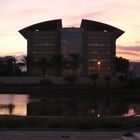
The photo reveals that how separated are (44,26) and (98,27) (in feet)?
65.7

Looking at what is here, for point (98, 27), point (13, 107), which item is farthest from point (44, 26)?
point (13, 107)

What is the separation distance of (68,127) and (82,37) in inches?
6480

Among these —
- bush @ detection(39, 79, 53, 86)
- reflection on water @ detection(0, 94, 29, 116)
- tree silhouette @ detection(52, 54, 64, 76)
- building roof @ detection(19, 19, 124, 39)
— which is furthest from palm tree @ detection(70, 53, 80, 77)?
reflection on water @ detection(0, 94, 29, 116)

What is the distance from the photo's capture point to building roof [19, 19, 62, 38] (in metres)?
Result: 183

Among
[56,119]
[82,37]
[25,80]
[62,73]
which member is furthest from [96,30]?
[56,119]

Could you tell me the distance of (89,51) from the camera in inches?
7234

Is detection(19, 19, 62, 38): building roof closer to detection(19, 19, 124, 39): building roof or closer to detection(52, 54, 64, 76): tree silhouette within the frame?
detection(19, 19, 124, 39): building roof

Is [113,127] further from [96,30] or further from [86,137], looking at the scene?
[96,30]

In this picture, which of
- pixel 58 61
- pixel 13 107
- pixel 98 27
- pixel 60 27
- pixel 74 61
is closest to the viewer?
pixel 13 107

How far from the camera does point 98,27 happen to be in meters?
187

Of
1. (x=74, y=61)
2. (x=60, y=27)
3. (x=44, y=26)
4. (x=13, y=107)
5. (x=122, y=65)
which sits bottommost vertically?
(x=13, y=107)

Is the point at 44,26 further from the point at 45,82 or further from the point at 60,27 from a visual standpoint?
the point at 45,82

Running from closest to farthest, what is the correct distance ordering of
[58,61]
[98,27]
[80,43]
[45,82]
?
[45,82] < [58,61] < [80,43] < [98,27]

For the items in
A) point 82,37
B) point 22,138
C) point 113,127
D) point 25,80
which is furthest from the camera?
point 82,37
